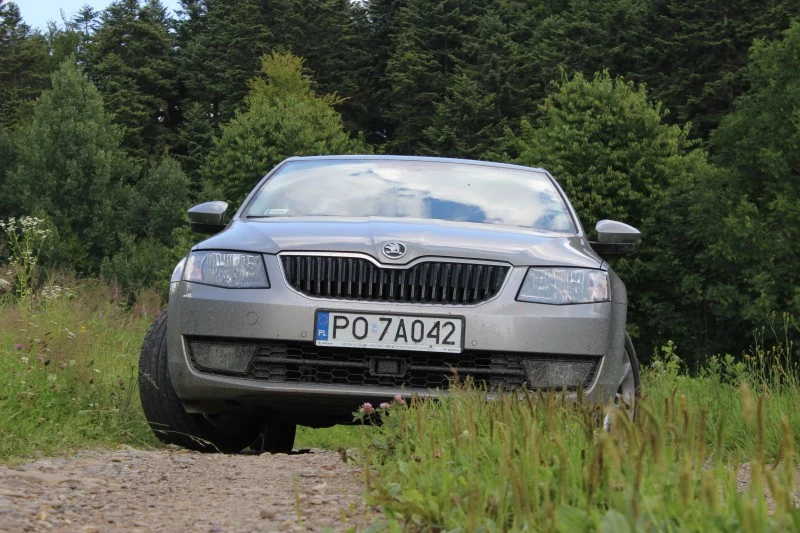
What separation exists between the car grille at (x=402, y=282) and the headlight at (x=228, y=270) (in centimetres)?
18

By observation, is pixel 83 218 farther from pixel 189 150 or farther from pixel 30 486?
pixel 30 486

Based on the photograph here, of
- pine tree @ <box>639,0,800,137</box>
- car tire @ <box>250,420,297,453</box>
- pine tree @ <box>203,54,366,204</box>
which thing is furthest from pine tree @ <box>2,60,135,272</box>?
car tire @ <box>250,420,297,453</box>

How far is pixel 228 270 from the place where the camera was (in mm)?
5164

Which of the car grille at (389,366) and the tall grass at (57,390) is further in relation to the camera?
the tall grass at (57,390)

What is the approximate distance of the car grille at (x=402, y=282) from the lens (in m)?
5.01

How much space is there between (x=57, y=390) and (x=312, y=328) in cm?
198

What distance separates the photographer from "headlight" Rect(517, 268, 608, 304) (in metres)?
5.06

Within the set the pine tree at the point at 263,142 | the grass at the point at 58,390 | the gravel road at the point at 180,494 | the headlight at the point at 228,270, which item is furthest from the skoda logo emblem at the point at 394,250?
the pine tree at the point at 263,142

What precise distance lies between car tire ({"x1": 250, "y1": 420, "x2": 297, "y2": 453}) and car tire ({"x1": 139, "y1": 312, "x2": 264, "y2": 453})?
62 centimetres

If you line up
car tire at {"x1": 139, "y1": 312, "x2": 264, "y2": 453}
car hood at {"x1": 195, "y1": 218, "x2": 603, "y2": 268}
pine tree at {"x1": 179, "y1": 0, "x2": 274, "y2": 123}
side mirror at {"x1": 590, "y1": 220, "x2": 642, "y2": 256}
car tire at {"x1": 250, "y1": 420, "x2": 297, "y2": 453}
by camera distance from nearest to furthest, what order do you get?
car hood at {"x1": 195, "y1": 218, "x2": 603, "y2": 268} → car tire at {"x1": 139, "y1": 312, "x2": 264, "y2": 453} → side mirror at {"x1": 590, "y1": 220, "x2": 642, "y2": 256} → car tire at {"x1": 250, "y1": 420, "x2": 297, "y2": 453} → pine tree at {"x1": 179, "y1": 0, "x2": 274, "y2": 123}

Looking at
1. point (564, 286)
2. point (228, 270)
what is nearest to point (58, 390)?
point (228, 270)

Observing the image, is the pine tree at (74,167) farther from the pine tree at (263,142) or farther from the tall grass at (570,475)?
the tall grass at (570,475)

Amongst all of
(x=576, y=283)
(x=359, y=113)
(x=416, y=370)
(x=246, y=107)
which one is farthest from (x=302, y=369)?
(x=359, y=113)

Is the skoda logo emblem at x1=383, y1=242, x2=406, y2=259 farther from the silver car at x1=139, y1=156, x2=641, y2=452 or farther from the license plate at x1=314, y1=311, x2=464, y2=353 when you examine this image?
the license plate at x1=314, y1=311, x2=464, y2=353
